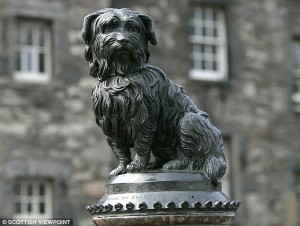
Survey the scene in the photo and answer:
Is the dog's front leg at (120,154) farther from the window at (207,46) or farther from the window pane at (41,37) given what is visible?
the window at (207,46)

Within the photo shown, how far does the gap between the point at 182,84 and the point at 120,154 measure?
13571mm

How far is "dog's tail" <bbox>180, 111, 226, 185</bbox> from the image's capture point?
3.98m

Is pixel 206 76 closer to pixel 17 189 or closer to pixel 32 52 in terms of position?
pixel 32 52

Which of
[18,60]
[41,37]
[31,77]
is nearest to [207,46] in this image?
[41,37]

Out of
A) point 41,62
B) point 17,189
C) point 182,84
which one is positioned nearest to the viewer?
point 17,189

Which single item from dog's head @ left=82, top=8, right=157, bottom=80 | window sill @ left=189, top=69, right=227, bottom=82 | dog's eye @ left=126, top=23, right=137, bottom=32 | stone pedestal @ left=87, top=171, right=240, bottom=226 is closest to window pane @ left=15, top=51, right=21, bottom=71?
window sill @ left=189, top=69, right=227, bottom=82

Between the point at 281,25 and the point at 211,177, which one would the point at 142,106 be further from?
the point at 281,25

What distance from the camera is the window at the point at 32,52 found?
52.3 ft

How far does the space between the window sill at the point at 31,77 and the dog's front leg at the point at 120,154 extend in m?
11.9

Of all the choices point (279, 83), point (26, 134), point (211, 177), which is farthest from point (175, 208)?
point (279, 83)

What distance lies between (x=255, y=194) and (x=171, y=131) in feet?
47.9

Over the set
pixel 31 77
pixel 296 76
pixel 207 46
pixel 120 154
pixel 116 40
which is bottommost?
pixel 120 154

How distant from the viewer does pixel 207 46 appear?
18.2 metres

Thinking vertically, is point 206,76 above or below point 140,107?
above
